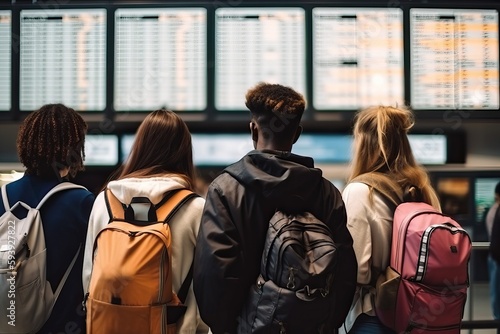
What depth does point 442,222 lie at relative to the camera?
5.58 ft

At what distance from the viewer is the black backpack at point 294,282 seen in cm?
132

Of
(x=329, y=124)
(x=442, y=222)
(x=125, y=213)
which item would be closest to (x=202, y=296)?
(x=125, y=213)

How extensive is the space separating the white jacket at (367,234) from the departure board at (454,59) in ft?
6.37

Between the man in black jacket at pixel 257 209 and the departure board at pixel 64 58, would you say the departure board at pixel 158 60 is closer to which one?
the departure board at pixel 64 58

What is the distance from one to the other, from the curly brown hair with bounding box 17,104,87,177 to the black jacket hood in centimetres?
60

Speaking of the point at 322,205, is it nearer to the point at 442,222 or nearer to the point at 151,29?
the point at 442,222

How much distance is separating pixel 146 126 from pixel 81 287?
57 cm

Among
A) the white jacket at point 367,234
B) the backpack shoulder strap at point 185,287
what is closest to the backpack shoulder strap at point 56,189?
the backpack shoulder strap at point 185,287

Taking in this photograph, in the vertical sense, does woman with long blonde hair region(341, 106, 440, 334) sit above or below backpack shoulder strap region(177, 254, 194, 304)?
above

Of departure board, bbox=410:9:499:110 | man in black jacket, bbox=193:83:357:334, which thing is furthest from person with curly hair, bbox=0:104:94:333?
departure board, bbox=410:9:499:110

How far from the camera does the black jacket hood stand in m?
1.46

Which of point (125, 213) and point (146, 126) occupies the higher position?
point (146, 126)

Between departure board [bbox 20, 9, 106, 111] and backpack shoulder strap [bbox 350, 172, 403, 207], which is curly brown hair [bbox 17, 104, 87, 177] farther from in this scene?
departure board [bbox 20, 9, 106, 111]

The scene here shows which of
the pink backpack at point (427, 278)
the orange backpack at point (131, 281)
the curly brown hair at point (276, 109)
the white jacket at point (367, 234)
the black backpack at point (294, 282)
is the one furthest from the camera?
the white jacket at point (367, 234)
